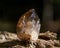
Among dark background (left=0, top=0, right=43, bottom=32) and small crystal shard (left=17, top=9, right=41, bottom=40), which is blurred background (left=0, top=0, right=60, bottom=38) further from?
small crystal shard (left=17, top=9, right=41, bottom=40)

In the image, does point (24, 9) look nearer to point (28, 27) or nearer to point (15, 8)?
point (15, 8)

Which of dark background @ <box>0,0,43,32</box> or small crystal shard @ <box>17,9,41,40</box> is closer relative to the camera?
small crystal shard @ <box>17,9,41,40</box>

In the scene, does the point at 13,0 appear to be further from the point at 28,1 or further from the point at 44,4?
the point at 44,4

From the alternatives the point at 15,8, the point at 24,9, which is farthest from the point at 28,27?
the point at 15,8

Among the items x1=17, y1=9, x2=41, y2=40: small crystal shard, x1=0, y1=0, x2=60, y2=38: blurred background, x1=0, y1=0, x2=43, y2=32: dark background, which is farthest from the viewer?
x1=0, y1=0, x2=43, y2=32: dark background

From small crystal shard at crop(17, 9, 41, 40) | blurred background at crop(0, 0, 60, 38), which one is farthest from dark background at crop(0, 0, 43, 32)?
small crystal shard at crop(17, 9, 41, 40)

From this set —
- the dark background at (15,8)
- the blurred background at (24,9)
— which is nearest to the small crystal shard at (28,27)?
the blurred background at (24,9)

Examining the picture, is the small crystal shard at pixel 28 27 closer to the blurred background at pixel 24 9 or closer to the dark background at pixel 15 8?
the blurred background at pixel 24 9

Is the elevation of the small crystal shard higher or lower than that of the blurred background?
lower
